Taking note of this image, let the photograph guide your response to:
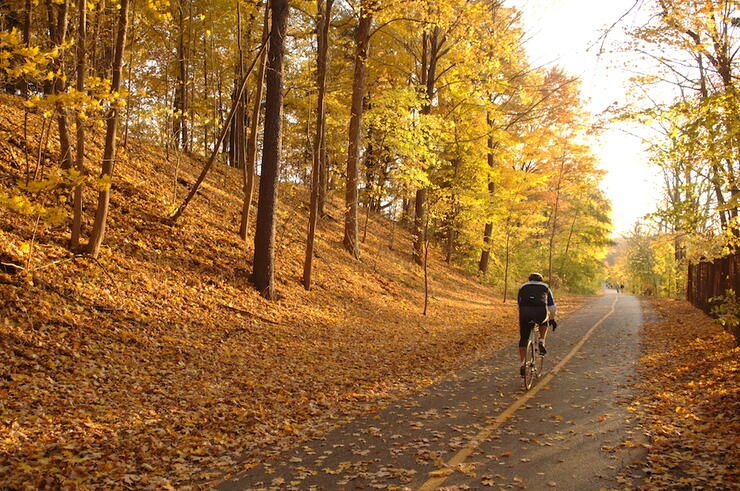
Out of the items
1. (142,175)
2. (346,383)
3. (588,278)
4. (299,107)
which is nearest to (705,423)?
(346,383)

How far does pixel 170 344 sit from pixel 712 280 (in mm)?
20034

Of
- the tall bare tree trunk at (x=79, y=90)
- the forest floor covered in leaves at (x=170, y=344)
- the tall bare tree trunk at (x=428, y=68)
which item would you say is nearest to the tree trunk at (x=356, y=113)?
the forest floor covered in leaves at (x=170, y=344)

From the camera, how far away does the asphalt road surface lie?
488 cm

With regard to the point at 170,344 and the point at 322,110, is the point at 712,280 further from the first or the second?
the point at 170,344

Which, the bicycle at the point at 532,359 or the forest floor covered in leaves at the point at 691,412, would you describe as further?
the bicycle at the point at 532,359

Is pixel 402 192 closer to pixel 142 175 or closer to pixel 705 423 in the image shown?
pixel 142 175

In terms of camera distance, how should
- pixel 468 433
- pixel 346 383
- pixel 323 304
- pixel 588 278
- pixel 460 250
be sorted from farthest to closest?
1. pixel 588 278
2. pixel 460 250
3. pixel 323 304
4. pixel 346 383
5. pixel 468 433

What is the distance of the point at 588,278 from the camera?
45.6 meters

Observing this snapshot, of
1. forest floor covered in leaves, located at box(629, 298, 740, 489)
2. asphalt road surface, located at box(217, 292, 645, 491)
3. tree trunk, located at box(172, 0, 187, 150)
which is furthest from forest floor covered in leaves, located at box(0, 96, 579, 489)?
forest floor covered in leaves, located at box(629, 298, 740, 489)

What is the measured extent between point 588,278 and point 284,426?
44.6 m

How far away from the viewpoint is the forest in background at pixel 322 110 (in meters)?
11.0

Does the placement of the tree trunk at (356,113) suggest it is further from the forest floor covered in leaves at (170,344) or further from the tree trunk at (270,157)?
the tree trunk at (270,157)

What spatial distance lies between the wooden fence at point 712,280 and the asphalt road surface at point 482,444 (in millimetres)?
7303

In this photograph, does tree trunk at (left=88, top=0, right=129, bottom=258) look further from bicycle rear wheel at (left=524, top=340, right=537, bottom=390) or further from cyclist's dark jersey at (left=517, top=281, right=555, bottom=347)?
bicycle rear wheel at (left=524, top=340, right=537, bottom=390)
